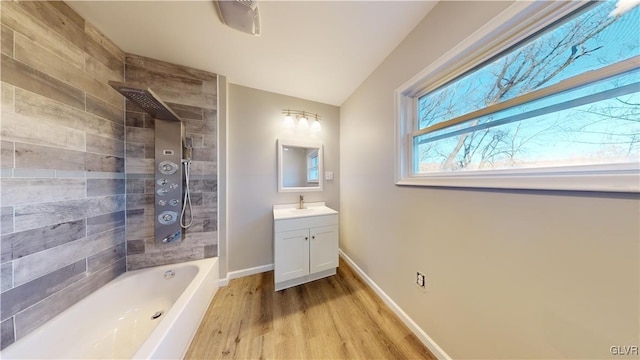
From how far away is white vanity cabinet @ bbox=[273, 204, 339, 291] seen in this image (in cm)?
177

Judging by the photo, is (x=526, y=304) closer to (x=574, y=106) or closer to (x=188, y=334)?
(x=574, y=106)

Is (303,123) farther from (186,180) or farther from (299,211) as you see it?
(186,180)

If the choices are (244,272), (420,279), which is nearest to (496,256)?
(420,279)

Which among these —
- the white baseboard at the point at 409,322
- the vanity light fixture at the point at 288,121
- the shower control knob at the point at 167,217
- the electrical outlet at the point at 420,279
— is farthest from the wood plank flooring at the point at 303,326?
the vanity light fixture at the point at 288,121

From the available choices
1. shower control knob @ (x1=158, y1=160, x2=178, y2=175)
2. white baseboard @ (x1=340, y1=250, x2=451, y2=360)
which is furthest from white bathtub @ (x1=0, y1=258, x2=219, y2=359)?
white baseboard @ (x1=340, y1=250, x2=451, y2=360)

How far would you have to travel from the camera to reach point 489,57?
36.7 inches

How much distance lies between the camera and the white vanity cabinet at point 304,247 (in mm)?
1770

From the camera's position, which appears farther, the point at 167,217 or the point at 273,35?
the point at 167,217

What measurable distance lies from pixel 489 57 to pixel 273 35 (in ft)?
4.74

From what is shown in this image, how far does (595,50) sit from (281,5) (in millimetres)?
1538

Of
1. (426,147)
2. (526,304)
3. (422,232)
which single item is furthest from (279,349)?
(426,147)

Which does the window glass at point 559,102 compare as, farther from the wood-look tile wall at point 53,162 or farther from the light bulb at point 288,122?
the wood-look tile wall at point 53,162

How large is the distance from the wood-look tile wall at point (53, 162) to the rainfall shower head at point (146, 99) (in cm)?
32

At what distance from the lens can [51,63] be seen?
103cm
